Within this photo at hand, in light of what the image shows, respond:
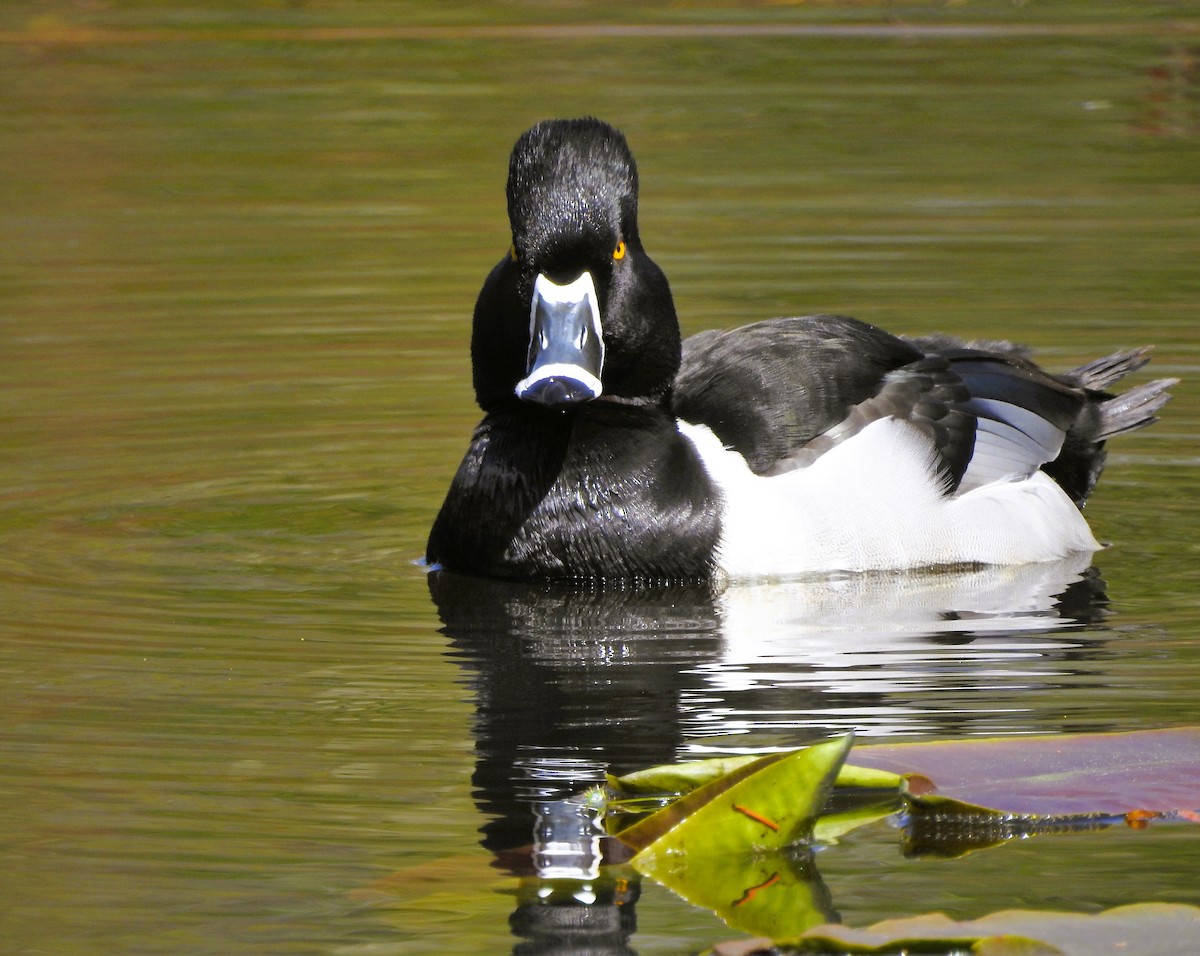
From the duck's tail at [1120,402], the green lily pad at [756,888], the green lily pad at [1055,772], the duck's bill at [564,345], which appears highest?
the duck's bill at [564,345]

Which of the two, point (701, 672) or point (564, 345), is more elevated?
point (564, 345)

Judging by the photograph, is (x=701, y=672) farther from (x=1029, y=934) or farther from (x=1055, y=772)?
(x=1029, y=934)

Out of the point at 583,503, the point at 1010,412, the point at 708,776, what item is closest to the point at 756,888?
the point at 708,776

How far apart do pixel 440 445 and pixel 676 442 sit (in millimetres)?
2143

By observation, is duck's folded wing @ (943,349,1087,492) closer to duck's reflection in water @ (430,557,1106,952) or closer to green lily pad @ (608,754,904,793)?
duck's reflection in water @ (430,557,1106,952)

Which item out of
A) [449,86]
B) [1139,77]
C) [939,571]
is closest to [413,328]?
[939,571]

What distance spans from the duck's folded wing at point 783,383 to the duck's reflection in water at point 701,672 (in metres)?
0.52

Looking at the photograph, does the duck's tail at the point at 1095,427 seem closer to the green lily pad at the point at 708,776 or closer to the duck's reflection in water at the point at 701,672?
the duck's reflection in water at the point at 701,672

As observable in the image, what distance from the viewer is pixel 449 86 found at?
16.5 meters

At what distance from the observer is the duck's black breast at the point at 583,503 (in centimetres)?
720

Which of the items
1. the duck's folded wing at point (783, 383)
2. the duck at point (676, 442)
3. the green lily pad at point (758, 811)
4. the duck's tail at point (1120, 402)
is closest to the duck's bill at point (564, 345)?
the duck at point (676, 442)

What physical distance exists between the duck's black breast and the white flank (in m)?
0.11

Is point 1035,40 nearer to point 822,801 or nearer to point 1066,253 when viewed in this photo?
point 1066,253

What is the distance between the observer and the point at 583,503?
7254 mm
